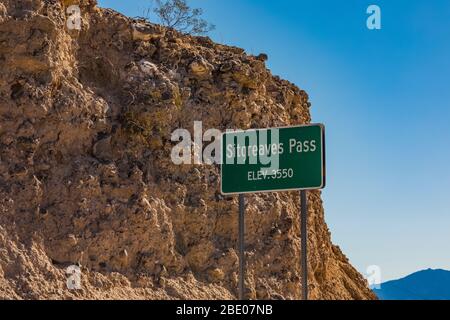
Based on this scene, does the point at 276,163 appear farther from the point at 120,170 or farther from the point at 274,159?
the point at 120,170

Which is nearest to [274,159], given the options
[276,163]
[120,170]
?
[276,163]

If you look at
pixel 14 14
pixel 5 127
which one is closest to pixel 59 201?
pixel 5 127

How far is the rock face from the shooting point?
17.6 meters

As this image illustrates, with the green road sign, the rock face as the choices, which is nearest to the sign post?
the green road sign

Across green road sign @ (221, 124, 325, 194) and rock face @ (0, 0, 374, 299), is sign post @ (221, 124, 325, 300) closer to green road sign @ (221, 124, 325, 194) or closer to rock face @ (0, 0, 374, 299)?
green road sign @ (221, 124, 325, 194)

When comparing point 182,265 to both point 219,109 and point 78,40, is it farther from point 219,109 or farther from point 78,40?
point 78,40

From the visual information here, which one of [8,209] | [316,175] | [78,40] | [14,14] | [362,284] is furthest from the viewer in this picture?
[362,284]

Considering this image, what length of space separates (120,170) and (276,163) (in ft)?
26.1

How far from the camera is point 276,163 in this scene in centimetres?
1160

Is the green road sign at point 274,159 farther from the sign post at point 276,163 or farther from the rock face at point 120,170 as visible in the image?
the rock face at point 120,170

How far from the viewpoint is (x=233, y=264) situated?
64.3 feet

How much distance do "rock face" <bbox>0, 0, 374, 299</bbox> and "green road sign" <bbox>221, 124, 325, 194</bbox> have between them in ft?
19.6

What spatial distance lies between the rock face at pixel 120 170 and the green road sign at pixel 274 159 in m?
5.98

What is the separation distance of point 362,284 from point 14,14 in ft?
46.1
